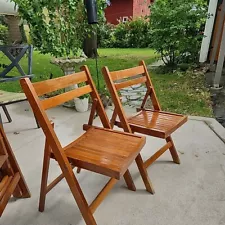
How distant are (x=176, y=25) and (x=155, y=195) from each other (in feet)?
13.8

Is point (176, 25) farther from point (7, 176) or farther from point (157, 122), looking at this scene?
point (7, 176)

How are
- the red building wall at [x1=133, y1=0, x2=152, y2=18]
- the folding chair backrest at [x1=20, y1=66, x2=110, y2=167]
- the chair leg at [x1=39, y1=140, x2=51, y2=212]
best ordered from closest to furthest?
1. the folding chair backrest at [x1=20, y1=66, x2=110, y2=167]
2. the chair leg at [x1=39, y1=140, x2=51, y2=212]
3. the red building wall at [x1=133, y1=0, x2=152, y2=18]

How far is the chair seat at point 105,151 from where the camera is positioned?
1146 millimetres

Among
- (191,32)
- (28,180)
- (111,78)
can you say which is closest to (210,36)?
(191,32)

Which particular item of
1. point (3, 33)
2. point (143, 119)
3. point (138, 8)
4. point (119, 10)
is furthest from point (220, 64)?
point (138, 8)

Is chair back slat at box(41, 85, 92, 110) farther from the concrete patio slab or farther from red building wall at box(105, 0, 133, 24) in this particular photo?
red building wall at box(105, 0, 133, 24)

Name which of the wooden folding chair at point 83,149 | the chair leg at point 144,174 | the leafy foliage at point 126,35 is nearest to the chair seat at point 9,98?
the wooden folding chair at point 83,149

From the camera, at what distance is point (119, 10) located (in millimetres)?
15523

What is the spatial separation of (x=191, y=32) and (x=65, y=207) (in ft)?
16.1

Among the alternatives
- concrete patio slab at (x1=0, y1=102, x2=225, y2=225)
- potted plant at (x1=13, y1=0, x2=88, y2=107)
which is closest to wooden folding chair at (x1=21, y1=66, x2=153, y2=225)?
concrete patio slab at (x1=0, y1=102, x2=225, y2=225)

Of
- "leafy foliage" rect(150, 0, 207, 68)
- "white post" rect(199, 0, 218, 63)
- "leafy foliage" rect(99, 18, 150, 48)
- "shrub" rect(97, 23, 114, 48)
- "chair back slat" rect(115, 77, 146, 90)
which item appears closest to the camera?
"chair back slat" rect(115, 77, 146, 90)

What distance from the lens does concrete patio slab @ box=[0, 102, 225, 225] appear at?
4.55 feet

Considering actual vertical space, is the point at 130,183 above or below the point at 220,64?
below

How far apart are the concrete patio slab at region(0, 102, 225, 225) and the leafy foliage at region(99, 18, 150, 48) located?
30.9ft
